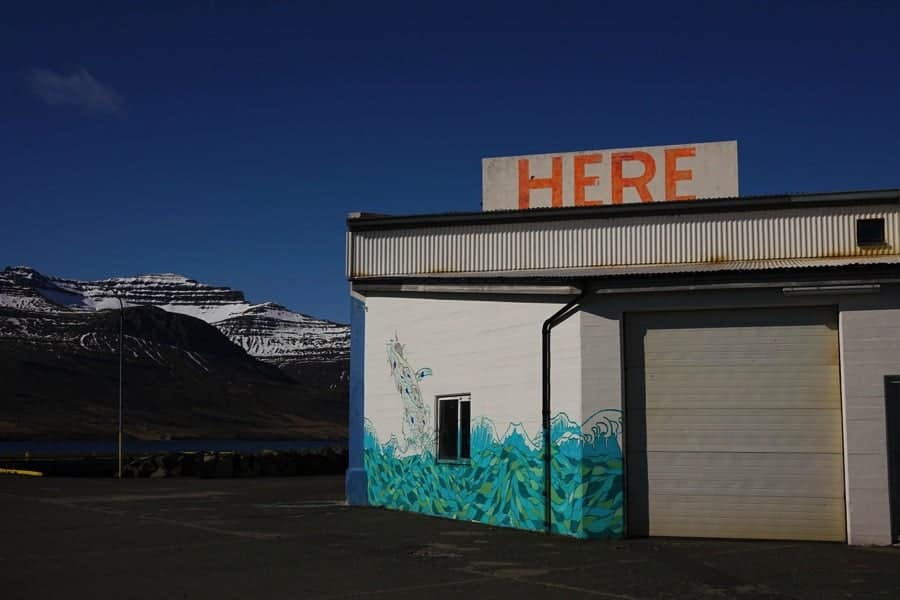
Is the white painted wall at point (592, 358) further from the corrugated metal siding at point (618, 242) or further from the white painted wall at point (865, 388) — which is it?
the corrugated metal siding at point (618, 242)

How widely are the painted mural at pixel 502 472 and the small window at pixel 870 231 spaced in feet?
26.4

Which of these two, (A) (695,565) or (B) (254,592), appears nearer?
(B) (254,592)

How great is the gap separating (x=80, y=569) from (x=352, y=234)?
1195 centimetres

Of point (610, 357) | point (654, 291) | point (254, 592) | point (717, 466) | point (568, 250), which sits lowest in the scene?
point (254, 592)

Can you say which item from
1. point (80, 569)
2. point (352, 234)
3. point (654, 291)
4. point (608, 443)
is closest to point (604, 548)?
point (608, 443)

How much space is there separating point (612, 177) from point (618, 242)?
322 centimetres

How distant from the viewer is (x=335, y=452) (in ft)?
161

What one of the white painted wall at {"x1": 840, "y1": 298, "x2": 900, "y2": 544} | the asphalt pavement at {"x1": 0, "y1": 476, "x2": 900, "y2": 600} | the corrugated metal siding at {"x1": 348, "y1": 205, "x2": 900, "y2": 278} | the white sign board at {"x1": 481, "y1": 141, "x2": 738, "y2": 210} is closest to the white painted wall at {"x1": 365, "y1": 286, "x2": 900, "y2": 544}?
the white painted wall at {"x1": 840, "y1": 298, "x2": 900, "y2": 544}

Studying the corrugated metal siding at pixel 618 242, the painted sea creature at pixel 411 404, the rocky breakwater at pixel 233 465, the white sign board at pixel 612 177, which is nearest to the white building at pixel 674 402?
the painted sea creature at pixel 411 404

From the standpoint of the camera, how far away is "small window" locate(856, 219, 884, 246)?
21.9m

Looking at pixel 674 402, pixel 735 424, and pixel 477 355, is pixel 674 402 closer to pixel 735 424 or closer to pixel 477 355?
pixel 735 424

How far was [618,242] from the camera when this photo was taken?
76.3 feet

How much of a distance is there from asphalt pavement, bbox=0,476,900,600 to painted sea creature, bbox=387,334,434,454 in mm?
1488

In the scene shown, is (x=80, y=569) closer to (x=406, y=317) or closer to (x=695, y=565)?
(x=695, y=565)
